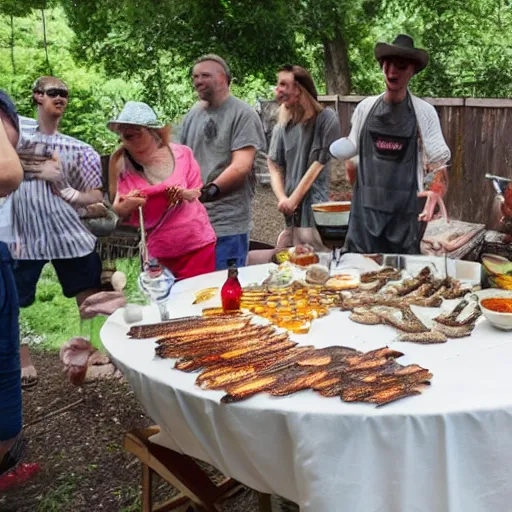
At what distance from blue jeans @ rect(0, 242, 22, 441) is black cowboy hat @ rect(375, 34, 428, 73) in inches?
87.4

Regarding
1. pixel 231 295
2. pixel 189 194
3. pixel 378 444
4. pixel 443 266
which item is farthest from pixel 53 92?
pixel 378 444

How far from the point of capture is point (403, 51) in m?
3.36

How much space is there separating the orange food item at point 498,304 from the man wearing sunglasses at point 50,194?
8.50 ft

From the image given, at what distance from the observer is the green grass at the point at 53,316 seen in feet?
16.7

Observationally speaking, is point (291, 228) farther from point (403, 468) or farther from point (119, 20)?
point (119, 20)

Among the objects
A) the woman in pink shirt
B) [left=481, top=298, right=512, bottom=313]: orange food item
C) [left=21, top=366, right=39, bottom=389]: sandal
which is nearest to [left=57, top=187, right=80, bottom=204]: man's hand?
the woman in pink shirt

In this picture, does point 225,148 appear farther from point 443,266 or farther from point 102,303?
point 443,266

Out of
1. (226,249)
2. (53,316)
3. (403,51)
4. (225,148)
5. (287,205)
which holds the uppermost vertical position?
(403,51)

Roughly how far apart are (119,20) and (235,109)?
6.74 meters

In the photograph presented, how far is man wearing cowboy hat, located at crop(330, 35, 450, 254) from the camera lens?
3439mm

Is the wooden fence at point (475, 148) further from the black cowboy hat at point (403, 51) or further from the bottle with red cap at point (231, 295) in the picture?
the bottle with red cap at point (231, 295)

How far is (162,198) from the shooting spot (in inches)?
130

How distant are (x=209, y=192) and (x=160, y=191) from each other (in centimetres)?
57

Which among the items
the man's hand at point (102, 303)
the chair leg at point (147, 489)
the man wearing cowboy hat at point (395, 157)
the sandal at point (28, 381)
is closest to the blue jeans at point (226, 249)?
the man's hand at point (102, 303)
